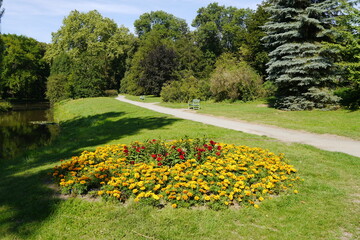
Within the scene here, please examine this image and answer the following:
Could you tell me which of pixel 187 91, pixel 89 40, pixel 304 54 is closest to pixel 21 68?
pixel 89 40

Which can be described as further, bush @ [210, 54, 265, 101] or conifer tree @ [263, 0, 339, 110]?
bush @ [210, 54, 265, 101]

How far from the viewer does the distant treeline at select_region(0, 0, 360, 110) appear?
17.3 m

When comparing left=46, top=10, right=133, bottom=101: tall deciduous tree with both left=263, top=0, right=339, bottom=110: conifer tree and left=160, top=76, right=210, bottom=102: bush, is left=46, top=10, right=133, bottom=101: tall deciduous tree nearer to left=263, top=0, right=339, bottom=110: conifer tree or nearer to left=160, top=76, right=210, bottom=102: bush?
left=160, top=76, right=210, bottom=102: bush

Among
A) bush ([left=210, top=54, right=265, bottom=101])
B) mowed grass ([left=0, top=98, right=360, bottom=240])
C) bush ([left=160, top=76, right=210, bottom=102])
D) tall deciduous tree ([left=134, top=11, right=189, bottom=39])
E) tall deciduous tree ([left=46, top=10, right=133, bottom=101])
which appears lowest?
mowed grass ([left=0, top=98, right=360, bottom=240])

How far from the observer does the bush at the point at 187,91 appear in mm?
28406

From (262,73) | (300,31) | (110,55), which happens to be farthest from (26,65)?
(300,31)

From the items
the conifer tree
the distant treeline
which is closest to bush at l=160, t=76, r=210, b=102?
the distant treeline

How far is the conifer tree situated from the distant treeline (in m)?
0.07

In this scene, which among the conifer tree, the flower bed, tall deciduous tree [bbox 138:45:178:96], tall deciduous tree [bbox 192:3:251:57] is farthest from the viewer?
tall deciduous tree [bbox 192:3:251:57]

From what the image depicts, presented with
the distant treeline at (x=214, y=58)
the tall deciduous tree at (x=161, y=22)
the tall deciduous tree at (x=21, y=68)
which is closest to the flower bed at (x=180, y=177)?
the distant treeline at (x=214, y=58)

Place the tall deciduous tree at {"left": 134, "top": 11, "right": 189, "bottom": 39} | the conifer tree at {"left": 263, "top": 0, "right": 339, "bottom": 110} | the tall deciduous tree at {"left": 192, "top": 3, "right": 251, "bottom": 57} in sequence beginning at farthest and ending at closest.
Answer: the tall deciduous tree at {"left": 134, "top": 11, "right": 189, "bottom": 39} < the tall deciduous tree at {"left": 192, "top": 3, "right": 251, "bottom": 57} < the conifer tree at {"left": 263, "top": 0, "right": 339, "bottom": 110}

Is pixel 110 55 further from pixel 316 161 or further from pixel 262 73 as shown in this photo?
pixel 316 161

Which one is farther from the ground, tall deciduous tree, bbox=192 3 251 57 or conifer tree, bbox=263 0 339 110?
tall deciduous tree, bbox=192 3 251 57

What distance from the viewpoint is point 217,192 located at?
4.36 meters
